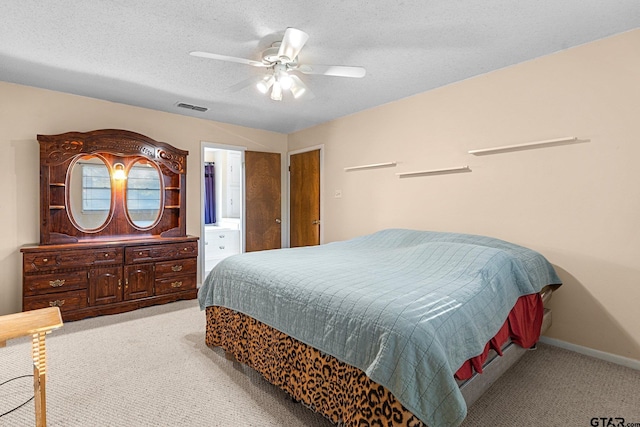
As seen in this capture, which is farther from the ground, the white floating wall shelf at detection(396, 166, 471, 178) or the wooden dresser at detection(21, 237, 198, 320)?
the white floating wall shelf at detection(396, 166, 471, 178)

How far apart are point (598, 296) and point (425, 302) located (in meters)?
1.90

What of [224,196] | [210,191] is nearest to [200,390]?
[210,191]

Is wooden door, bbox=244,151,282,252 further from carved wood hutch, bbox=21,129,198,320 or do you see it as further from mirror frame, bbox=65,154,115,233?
mirror frame, bbox=65,154,115,233

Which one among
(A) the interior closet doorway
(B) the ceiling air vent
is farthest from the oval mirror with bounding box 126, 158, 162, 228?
(A) the interior closet doorway

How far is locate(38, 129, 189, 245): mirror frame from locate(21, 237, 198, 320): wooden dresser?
0.27 metres

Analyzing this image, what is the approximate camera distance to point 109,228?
369 cm

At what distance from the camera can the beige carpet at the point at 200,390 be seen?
1.78m

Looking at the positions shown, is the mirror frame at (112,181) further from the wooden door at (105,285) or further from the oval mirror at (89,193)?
the wooden door at (105,285)

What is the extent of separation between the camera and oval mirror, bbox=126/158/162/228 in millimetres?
3846

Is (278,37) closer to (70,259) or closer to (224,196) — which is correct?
(70,259)

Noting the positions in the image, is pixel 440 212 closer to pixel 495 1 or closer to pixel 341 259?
pixel 341 259

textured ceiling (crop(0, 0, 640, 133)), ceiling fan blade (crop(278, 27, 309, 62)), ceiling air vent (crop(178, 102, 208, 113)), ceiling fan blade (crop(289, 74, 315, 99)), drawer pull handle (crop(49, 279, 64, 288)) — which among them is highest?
ceiling air vent (crop(178, 102, 208, 113))

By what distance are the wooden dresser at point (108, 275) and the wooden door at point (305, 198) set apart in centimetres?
171

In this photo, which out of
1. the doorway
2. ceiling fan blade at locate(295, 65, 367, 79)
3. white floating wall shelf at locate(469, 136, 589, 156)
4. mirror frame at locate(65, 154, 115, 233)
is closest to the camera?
ceiling fan blade at locate(295, 65, 367, 79)
